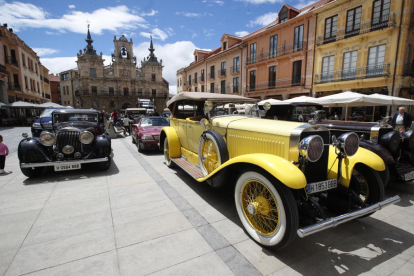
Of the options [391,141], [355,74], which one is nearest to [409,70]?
[355,74]

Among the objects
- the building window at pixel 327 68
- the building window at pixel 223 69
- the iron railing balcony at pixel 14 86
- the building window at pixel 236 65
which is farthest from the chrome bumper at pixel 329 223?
the iron railing balcony at pixel 14 86

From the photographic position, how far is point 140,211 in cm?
338

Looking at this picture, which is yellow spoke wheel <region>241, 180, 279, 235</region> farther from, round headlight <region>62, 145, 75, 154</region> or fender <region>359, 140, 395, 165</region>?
round headlight <region>62, 145, 75, 154</region>

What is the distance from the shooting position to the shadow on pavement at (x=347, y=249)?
218 cm

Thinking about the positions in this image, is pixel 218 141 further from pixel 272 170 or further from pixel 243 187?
pixel 272 170

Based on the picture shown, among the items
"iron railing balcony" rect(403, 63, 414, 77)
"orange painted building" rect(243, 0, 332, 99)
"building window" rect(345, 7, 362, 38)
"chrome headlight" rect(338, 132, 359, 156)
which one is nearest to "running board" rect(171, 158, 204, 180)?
"chrome headlight" rect(338, 132, 359, 156)

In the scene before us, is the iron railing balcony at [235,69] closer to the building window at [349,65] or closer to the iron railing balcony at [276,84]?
the iron railing balcony at [276,84]

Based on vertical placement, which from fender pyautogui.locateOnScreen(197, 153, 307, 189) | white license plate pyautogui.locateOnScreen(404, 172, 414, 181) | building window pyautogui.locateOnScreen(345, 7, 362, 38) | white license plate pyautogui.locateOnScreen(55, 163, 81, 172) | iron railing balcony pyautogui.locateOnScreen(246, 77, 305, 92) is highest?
building window pyautogui.locateOnScreen(345, 7, 362, 38)

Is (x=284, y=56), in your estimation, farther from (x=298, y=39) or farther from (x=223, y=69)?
(x=223, y=69)

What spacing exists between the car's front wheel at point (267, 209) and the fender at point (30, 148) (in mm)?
4468

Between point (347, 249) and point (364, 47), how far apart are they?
15.9 meters

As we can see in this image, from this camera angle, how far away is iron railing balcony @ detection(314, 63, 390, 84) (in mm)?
12915

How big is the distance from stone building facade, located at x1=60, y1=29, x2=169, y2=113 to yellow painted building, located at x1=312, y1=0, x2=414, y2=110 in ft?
136

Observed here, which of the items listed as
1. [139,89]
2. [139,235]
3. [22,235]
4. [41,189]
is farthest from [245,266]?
[139,89]
